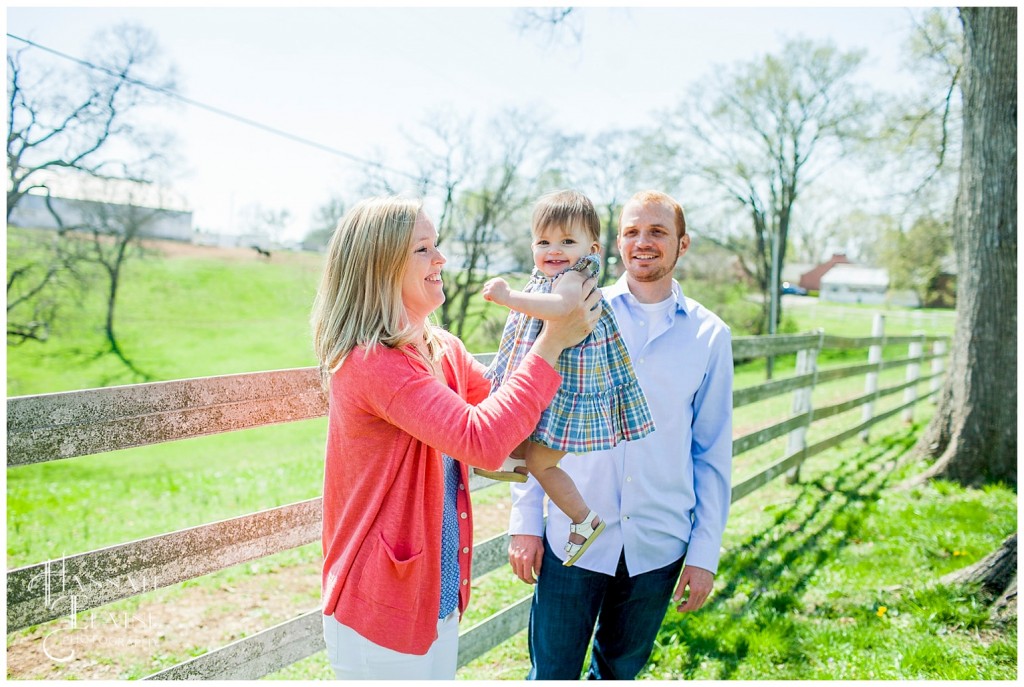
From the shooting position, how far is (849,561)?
4.70m

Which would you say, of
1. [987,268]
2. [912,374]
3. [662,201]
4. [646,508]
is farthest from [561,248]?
[912,374]

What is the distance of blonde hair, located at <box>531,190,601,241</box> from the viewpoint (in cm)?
196

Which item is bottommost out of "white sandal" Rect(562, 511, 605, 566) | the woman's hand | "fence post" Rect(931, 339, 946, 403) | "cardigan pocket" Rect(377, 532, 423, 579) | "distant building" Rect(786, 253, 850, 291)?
"fence post" Rect(931, 339, 946, 403)

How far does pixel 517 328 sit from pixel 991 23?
6.48 meters

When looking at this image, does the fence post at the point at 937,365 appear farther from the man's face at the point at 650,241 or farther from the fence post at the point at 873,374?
the man's face at the point at 650,241

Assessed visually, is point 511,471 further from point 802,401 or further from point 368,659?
point 802,401

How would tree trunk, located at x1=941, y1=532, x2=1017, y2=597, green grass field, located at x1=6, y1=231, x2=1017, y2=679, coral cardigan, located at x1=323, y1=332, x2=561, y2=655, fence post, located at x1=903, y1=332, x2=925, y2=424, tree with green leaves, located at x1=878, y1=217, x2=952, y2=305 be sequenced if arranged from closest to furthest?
coral cardigan, located at x1=323, y1=332, x2=561, y2=655 < green grass field, located at x1=6, y1=231, x2=1017, y2=679 < tree trunk, located at x1=941, y1=532, x2=1017, y2=597 < fence post, located at x1=903, y1=332, x2=925, y2=424 < tree with green leaves, located at x1=878, y1=217, x2=952, y2=305

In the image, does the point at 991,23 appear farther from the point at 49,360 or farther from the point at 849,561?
the point at 49,360

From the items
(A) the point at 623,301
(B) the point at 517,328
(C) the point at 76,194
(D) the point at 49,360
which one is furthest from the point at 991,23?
(D) the point at 49,360

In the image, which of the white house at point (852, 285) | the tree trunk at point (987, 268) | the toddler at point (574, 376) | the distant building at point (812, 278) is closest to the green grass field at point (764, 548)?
A: the tree trunk at point (987, 268)

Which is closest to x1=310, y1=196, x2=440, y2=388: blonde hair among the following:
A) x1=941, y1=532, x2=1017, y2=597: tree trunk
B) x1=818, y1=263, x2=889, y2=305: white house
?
x1=941, y1=532, x2=1017, y2=597: tree trunk

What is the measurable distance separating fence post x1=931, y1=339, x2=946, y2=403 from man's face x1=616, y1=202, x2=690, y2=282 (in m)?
11.5

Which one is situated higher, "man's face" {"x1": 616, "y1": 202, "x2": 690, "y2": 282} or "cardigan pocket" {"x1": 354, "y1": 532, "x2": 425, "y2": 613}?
"man's face" {"x1": 616, "y1": 202, "x2": 690, "y2": 282}

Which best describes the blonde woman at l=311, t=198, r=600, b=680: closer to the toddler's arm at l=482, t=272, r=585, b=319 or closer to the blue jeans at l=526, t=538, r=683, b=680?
the toddler's arm at l=482, t=272, r=585, b=319
